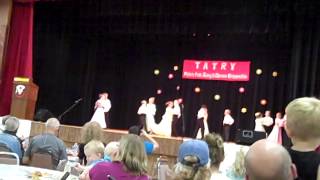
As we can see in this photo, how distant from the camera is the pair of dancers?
1115 centimetres

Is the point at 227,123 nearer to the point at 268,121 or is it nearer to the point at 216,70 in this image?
the point at 268,121

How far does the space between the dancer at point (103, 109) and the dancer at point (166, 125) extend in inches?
56.6

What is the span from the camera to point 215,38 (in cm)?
1171

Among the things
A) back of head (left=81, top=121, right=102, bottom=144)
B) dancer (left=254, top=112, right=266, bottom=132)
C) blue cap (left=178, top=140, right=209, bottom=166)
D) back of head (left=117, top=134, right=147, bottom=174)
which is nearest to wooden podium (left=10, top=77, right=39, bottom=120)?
dancer (left=254, top=112, right=266, bottom=132)

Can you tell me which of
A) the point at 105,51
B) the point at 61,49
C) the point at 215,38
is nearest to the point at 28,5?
the point at 61,49

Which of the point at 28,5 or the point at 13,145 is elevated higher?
the point at 28,5

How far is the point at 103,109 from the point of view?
11992 millimetres

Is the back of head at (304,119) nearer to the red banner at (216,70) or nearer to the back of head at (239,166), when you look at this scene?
the back of head at (239,166)

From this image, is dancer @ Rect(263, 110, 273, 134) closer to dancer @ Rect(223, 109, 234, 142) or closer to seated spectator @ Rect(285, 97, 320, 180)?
dancer @ Rect(223, 109, 234, 142)

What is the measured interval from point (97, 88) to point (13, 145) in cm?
854

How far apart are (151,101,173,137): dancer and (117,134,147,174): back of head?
8.23 meters

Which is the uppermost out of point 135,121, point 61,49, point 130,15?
point 130,15

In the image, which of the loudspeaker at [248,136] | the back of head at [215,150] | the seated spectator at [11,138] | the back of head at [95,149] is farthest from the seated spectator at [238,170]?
the loudspeaker at [248,136]

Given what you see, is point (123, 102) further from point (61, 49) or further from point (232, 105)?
point (232, 105)
